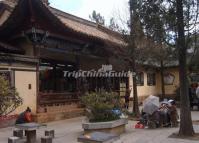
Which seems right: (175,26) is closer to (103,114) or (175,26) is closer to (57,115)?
(103,114)

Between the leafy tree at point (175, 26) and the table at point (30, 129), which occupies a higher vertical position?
the leafy tree at point (175, 26)

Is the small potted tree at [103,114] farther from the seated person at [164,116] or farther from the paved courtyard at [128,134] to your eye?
the seated person at [164,116]

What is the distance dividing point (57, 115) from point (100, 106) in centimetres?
542

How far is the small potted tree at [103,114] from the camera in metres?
12.1

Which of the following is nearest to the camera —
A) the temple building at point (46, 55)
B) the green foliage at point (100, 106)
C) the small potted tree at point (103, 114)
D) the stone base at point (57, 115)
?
the small potted tree at point (103, 114)

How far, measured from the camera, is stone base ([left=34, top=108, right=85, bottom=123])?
A: 15993 mm

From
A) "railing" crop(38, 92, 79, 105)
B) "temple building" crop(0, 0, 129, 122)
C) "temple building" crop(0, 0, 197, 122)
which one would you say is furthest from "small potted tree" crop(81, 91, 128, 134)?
"railing" crop(38, 92, 79, 105)

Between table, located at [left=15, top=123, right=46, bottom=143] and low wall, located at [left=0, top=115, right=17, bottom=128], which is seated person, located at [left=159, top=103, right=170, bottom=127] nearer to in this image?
table, located at [left=15, top=123, right=46, bottom=143]

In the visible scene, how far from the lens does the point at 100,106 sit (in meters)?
12.2

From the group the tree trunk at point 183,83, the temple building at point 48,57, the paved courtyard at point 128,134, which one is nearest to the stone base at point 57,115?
the temple building at point 48,57

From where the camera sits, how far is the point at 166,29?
38.8 feet

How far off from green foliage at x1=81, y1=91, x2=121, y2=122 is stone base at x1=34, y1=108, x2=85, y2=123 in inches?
156

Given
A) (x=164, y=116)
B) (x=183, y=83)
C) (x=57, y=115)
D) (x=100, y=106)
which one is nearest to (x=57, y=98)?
(x=57, y=115)

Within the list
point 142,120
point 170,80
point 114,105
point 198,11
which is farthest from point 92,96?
point 170,80
